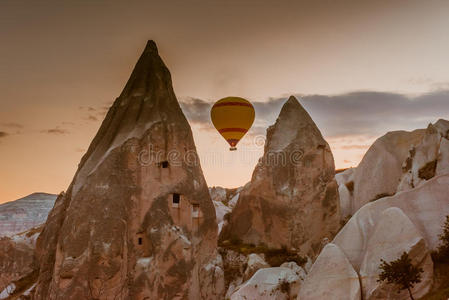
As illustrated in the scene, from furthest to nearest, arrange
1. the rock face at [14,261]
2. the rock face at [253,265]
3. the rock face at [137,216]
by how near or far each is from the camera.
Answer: the rock face at [253,265], the rock face at [14,261], the rock face at [137,216]

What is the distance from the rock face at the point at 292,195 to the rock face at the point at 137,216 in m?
7.40

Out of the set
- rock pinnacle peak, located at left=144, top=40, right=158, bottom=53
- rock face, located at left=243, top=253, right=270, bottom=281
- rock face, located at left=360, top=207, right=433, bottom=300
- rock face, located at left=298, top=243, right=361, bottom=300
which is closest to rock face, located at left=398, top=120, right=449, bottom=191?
rock face, located at left=243, top=253, right=270, bottom=281

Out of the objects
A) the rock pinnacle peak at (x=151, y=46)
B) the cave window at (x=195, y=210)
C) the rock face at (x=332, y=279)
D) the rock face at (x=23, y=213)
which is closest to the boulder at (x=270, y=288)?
the rock face at (x=332, y=279)

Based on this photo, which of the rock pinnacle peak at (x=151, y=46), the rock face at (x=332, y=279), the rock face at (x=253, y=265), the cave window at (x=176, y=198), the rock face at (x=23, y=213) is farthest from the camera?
the rock face at (x=23, y=213)

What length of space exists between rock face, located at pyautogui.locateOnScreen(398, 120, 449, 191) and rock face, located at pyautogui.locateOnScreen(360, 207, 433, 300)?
9.66m

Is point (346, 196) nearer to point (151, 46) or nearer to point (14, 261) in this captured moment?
point (151, 46)

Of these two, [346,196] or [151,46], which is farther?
[346,196]

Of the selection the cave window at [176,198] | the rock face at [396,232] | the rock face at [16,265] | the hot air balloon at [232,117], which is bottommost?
the rock face at [16,265]

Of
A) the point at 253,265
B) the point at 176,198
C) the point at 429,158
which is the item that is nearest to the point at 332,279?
the point at 176,198

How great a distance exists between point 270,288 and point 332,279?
187 inches

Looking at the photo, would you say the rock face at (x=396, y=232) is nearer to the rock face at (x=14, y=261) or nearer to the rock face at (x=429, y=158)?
the rock face at (x=429, y=158)

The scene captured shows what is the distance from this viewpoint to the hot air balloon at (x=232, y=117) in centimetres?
3575

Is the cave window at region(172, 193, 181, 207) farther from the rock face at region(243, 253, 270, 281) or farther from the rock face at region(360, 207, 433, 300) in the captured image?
the rock face at region(360, 207, 433, 300)

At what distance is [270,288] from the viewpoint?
76.3ft
